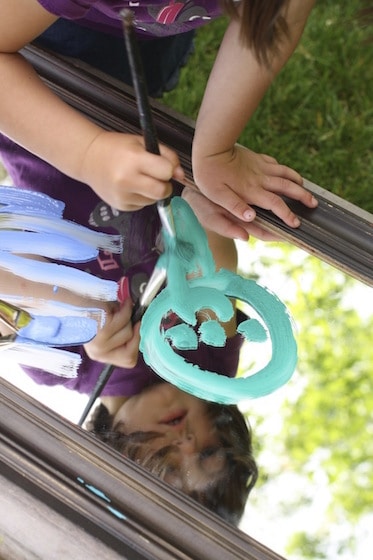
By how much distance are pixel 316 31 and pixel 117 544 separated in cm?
92

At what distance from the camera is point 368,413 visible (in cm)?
69

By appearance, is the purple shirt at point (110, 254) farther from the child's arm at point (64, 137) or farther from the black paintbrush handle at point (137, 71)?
the black paintbrush handle at point (137, 71)

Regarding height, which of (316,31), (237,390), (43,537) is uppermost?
(316,31)

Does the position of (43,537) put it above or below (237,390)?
below

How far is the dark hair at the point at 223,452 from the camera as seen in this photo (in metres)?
0.63

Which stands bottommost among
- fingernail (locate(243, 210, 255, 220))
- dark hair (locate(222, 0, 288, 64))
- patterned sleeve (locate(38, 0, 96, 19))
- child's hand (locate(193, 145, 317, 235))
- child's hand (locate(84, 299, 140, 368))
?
child's hand (locate(84, 299, 140, 368))

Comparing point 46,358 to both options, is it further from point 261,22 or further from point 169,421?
point 261,22

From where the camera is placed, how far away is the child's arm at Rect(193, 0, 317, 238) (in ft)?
2.43

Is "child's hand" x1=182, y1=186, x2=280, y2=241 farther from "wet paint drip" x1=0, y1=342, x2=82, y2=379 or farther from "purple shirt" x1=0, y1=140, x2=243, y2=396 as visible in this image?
"wet paint drip" x1=0, y1=342, x2=82, y2=379

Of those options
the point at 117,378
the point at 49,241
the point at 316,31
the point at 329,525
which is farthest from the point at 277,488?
the point at 316,31

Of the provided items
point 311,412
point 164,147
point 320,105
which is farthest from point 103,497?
point 320,105

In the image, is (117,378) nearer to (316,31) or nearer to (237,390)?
(237,390)

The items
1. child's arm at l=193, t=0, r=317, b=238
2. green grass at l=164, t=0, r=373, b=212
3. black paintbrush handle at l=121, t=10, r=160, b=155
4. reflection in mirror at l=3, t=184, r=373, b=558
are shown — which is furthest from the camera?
green grass at l=164, t=0, r=373, b=212

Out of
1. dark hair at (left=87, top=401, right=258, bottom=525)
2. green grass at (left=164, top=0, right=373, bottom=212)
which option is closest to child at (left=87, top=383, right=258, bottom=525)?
dark hair at (left=87, top=401, right=258, bottom=525)
